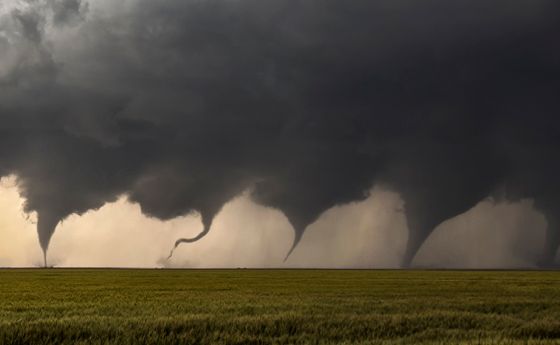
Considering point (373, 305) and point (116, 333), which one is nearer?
point (116, 333)

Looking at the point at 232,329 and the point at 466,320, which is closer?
the point at 232,329

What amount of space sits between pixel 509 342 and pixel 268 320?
8121 millimetres

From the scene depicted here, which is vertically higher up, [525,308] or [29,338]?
[29,338]

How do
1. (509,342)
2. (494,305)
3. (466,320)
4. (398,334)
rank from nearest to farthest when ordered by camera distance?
(509,342) < (398,334) < (466,320) < (494,305)

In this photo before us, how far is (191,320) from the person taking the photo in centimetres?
1902

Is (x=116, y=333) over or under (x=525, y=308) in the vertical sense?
over

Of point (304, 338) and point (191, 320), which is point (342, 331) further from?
point (191, 320)

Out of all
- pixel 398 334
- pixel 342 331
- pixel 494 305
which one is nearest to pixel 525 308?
pixel 494 305

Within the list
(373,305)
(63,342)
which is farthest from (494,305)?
(63,342)

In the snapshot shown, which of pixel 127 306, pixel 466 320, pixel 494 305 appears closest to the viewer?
pixel 466 320

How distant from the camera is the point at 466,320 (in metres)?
21.2

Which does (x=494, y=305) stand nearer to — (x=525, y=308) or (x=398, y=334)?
(x=525, y=308)

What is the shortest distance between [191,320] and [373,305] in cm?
1084

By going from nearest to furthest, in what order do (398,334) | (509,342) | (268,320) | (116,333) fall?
(509,342), (116,333), (398,334), (268,320)
